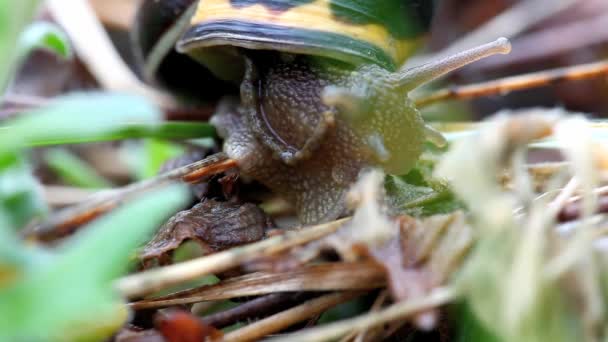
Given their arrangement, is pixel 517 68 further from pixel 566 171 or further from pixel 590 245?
pixel 590 245

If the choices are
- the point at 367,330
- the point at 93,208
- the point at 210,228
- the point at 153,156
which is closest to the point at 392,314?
the point at 367,330

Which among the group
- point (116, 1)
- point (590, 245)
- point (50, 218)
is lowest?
point (590, 245)

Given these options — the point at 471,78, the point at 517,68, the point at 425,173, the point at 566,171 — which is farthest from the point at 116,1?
the point at 566,171

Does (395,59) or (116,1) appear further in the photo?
(116,1)

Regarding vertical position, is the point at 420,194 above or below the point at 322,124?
below

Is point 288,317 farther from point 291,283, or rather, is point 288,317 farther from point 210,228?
point 210,228

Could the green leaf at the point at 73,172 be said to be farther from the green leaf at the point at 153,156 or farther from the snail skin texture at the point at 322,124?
the snail skin texture at the point at 322,124
